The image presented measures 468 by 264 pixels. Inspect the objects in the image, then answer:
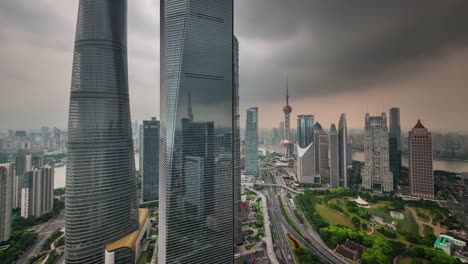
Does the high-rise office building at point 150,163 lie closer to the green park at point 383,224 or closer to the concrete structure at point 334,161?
the green park at point 383,224

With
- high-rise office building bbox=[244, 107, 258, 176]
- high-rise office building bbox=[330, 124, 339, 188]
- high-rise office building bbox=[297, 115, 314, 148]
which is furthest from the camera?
high-rise office building bbox=[297, 115, 314, 148]

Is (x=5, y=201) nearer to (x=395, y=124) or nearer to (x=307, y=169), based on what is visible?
(x=307, y=169)

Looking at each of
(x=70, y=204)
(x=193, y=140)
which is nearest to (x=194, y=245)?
(x=193, y=140)

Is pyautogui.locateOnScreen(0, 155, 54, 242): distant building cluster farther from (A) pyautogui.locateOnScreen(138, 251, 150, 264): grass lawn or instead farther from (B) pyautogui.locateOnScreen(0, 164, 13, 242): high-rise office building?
(A) pyautogui.locateOnScreen(138, 251, 150, 264): grass lawn

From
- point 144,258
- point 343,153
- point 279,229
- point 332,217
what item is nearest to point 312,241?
point 279,229

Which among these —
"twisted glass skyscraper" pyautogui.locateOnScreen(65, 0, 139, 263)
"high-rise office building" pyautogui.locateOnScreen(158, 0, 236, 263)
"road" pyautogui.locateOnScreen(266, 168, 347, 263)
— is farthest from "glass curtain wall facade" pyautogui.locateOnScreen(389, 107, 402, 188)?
"twisted glass skyscraper" pyautogui.locateOnScreen(65, 0, 139, 263)

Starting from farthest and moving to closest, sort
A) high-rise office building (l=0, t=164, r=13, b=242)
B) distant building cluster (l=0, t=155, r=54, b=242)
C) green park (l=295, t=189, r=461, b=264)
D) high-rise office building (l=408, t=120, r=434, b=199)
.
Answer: high-rise office building (l=408, t=120, r=434, b=199) < distant building cluster (l=0, t=155, r=54, b=242) < high-rise office building (l=0, t=164, r=13, b=242) < green park (l=295, t=189, r=461, b=264)
